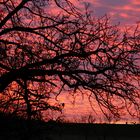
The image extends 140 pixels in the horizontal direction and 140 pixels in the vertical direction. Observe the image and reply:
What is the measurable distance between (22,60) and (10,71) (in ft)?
2.24

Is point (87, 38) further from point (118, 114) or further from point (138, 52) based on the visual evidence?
point (118, 114)

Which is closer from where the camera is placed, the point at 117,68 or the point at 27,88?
the point at 117,68

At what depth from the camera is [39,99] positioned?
1909 cm

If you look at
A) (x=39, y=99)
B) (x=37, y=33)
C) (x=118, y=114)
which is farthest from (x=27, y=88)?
(x=118, y=114)

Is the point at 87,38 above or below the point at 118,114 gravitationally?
above

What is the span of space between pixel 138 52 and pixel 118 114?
2.52m

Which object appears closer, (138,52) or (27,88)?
(138,52)

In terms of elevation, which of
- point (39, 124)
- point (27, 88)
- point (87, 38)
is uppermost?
point (87, 38)

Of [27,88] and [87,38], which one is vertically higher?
[87,38]

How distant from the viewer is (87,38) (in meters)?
18.9

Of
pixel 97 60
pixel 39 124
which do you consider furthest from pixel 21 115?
pixel 97 60

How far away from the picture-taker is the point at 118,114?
18969mm

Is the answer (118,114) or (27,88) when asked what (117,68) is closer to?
(118,114)

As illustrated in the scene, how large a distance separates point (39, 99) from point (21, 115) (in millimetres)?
994
